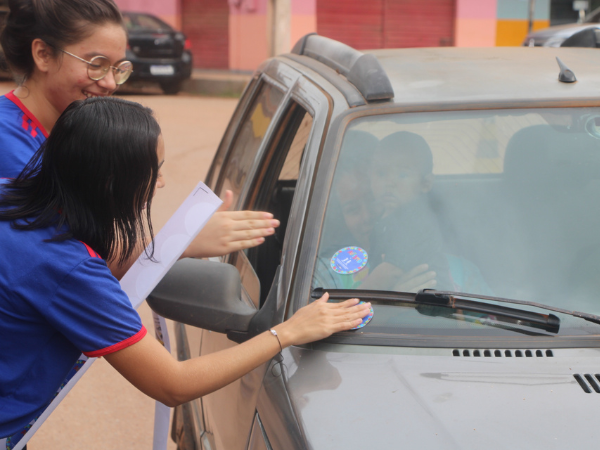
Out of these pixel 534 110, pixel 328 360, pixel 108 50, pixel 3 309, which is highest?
pixel 108 50

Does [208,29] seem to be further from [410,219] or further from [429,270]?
[429,270]

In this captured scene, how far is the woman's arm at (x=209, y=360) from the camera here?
1.51 m


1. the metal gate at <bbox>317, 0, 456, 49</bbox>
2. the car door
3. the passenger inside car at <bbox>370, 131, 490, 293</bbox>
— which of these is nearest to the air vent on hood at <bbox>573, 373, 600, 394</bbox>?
the passenger inside car at <bbox>370, 131, 490, 293</bbox>

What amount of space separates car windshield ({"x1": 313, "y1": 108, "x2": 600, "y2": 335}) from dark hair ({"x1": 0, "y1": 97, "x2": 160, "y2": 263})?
54 centimetres

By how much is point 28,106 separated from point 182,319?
829 millimetres

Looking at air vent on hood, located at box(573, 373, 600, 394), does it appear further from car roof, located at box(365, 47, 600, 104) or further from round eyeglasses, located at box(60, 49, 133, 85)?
round eyeglasses, located at box(60, 49, 133, 85)


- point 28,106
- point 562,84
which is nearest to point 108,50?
point 28,106

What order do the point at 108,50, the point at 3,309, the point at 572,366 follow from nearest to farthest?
the point at 3,309, the point at 572,366, the point at 108,50

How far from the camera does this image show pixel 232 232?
1839mm

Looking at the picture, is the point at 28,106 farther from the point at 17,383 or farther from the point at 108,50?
the point at 17,383

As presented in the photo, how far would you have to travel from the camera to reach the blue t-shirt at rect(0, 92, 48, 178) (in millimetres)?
1896

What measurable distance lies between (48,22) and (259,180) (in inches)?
37.6

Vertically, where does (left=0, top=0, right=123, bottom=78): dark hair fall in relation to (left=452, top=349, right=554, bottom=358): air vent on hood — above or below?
above

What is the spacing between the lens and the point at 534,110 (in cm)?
209
